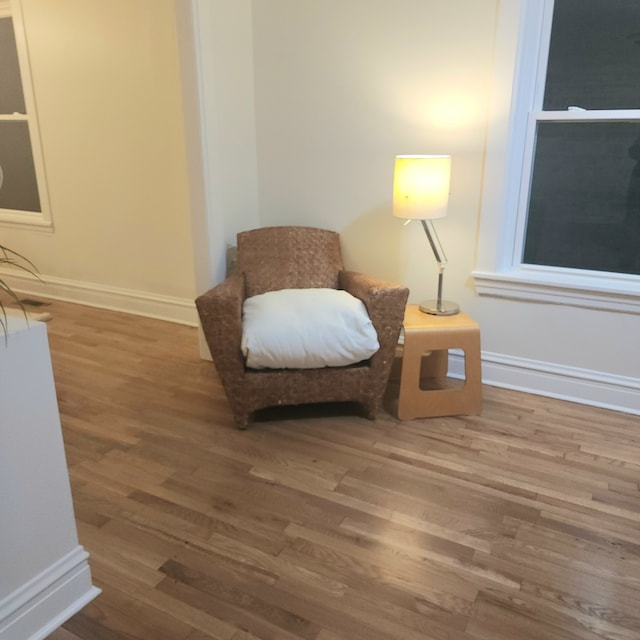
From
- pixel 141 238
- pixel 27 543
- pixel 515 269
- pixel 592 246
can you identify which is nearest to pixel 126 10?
pixel 141 238

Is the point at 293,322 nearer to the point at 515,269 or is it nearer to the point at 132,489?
the point at 132,489

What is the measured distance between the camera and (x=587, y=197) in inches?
103

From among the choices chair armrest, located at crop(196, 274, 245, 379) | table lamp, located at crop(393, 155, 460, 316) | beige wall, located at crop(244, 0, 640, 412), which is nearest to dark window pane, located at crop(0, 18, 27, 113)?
beige wall, located at crop(244, 0, 640, 412)

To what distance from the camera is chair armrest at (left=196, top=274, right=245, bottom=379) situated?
7.64ft

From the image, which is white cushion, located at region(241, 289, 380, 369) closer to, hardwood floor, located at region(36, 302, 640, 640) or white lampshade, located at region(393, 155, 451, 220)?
hardwood floor, located at region(36, 302, 640, 640)

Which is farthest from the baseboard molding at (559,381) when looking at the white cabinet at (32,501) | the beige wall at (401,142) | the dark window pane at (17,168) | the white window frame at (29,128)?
the dark window pane at (17,168)

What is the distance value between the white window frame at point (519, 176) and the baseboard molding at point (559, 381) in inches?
12.4

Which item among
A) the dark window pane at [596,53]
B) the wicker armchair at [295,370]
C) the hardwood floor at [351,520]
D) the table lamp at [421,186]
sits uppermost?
the dark window pane at [596,53]

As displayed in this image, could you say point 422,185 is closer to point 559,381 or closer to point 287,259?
point 287,259

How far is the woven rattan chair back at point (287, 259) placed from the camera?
2.89 meters

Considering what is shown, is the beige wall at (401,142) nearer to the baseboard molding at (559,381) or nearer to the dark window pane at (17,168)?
A: the baseboard molding at (559,381)

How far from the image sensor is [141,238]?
3.80m

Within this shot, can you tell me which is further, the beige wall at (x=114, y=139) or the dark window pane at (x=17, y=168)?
the dark window pane at (x=17, y=168)

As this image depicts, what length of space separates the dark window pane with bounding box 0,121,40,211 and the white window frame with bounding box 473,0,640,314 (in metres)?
3.23
